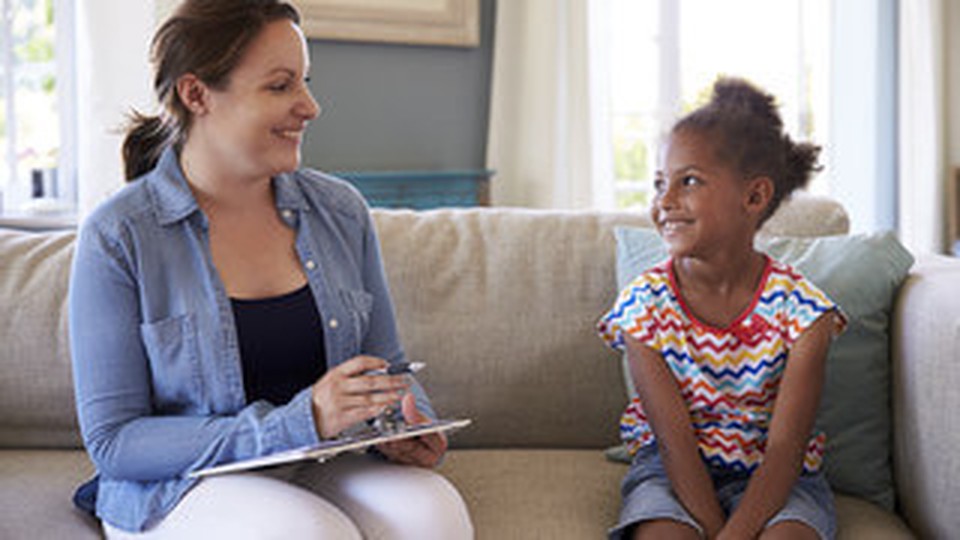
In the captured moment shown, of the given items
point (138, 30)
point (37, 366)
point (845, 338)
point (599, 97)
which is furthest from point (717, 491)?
point (599, 97)

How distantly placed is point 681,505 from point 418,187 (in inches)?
98.7

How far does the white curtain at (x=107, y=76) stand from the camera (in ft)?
11.4

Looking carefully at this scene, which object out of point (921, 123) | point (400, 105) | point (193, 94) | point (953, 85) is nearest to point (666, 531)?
point (193, 94)

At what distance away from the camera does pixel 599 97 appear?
4.35 m

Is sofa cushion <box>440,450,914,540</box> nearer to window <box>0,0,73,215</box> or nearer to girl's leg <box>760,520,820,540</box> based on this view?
girl's leg <box>760,520,820,540</box>

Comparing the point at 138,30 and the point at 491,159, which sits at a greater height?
the point at 138,30

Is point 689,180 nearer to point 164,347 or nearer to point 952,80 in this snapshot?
point 164,347

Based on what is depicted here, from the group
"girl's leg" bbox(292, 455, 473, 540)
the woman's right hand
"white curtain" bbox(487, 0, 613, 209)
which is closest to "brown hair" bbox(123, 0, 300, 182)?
the woman's right hand

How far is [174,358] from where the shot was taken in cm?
153

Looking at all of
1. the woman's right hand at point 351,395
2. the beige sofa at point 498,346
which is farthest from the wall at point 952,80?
the woman's right hand at point 351,395

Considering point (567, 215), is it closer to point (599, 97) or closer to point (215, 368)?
point (215, 368)

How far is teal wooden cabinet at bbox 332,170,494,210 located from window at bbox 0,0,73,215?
0.94 m

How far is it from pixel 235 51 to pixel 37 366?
69 centimetres

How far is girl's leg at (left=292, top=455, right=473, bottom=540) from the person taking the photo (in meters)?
1.43
